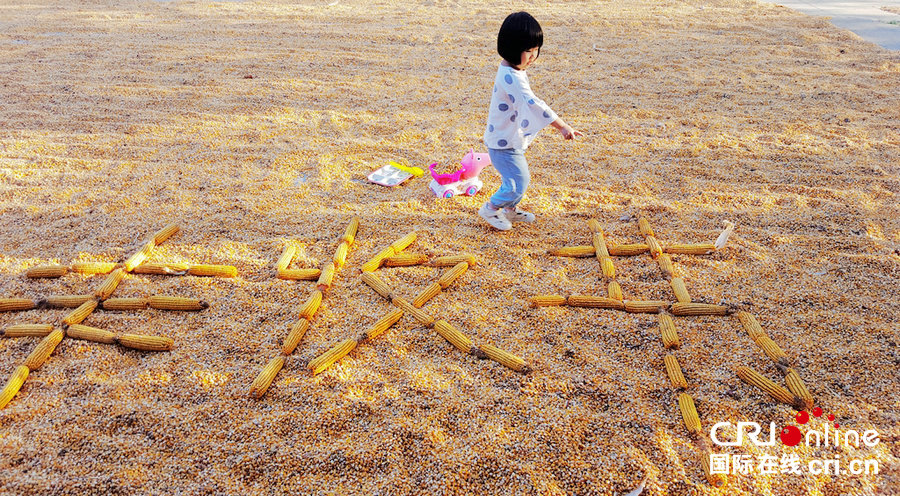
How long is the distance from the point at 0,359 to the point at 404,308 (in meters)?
2.29

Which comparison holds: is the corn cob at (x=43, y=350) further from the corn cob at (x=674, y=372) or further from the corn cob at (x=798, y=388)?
Answer: the corn cob at (x=798, y=388)

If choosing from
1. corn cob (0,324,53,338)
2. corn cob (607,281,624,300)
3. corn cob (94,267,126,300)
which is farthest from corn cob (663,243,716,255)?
corn cob (0,324,53,338)

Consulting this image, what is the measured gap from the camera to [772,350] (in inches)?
122

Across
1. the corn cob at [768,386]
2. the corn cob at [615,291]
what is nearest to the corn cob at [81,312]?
the corn cob at [615,291]

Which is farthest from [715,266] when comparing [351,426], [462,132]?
[462,132]

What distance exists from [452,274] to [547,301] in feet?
2.19

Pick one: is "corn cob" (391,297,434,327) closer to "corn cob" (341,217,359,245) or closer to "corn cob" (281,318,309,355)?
"corn cob" (281,318,309,355)

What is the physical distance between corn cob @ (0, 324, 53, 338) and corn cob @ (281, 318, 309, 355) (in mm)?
1423

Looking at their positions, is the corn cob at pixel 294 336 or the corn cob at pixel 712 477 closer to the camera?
the corn cob at pixel 712 477

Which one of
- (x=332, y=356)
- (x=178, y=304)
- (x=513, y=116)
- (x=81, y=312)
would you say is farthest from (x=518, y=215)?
(x=81, y=312)

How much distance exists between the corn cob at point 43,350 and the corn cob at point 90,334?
6 centimetres

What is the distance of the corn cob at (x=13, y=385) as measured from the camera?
2.89 meters

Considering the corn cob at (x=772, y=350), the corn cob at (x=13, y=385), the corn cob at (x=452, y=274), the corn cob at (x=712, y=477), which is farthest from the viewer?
the corn cob at (x=452, y=274)

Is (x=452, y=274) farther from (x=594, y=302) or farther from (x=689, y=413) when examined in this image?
(x=689, y=413)
